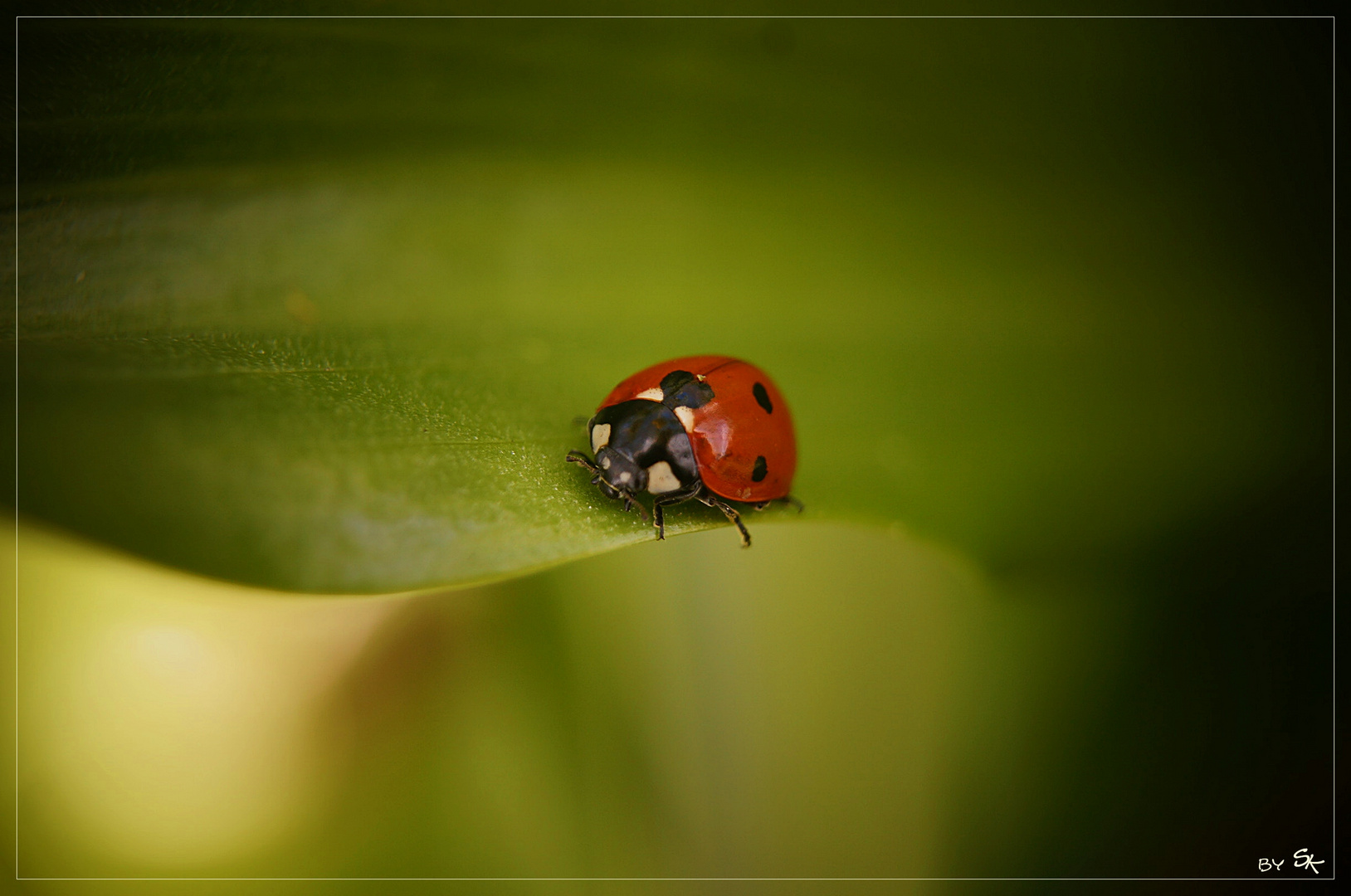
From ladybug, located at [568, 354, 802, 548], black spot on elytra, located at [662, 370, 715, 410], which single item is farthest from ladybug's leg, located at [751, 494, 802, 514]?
black spot on elytra, located at [662, 370, 715, 410]

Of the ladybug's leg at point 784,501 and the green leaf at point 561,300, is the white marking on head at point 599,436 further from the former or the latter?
the ladybug's leg at point 784,501

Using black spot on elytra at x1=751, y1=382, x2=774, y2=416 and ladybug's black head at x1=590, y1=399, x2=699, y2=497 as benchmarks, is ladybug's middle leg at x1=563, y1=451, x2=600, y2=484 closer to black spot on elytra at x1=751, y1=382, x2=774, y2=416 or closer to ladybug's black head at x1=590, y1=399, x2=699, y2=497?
ladybug's black head at x1=590, y1=399, x2=699, y2=497

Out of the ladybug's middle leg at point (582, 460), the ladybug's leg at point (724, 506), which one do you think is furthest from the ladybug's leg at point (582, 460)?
the ladybug's leg at point (724, 506)

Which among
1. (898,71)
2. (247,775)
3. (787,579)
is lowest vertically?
(247,775)

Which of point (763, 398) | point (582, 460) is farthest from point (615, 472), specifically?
point (763, 398)

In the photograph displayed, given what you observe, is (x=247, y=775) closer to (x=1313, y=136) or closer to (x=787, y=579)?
(x=787, y=579)

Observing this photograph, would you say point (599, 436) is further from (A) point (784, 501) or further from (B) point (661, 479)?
(A) point (784, 501)

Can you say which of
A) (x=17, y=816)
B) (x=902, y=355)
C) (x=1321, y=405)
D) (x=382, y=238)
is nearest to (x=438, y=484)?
(x=382, y=238)
